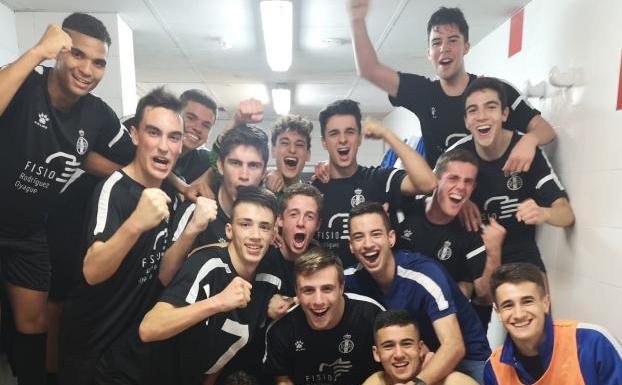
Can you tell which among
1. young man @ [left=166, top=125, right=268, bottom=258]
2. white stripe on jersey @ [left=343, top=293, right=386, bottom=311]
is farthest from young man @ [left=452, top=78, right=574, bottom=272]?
young man @ [left=166, top=125, right=268, bottom=258]

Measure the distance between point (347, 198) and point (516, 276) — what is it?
0.90m

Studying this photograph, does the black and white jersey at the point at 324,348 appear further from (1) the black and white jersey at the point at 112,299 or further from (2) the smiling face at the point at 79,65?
(2) the smiling face at the point at 79,65

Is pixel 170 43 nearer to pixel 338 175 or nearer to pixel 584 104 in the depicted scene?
pixel 338 175

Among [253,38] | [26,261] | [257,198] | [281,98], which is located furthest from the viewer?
[281,98]

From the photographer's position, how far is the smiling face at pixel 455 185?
2.35 metres

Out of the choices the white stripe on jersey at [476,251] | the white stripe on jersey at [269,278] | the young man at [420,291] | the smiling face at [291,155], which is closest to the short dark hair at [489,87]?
the white stripe on jersey at [476,251]

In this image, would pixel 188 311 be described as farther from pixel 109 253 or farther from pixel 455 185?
pixel 455 185

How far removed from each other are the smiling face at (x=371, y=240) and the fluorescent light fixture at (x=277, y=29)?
1931 millimetres

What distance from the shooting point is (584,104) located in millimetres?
2480

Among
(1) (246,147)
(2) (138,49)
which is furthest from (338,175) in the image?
(2) (138,49)

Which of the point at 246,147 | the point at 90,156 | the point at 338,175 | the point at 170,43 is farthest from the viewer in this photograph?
the point at 170,43

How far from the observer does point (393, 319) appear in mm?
1988

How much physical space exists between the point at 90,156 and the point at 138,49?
9.48ft

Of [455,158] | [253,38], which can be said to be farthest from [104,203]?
[253,38]
